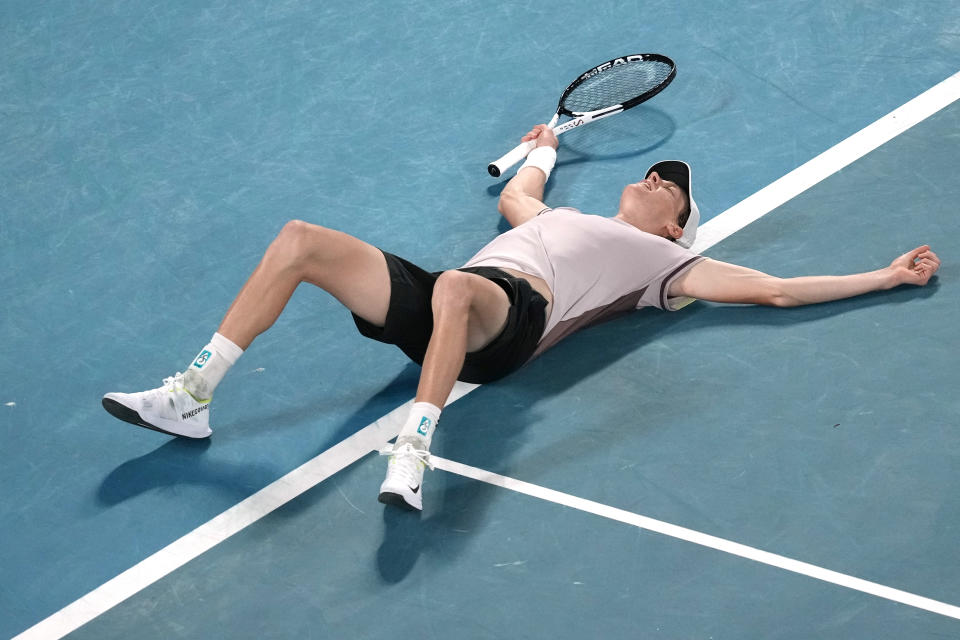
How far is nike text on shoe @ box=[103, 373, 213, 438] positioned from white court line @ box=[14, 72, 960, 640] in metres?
0.43

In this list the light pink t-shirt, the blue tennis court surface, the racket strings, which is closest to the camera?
the blue tennis court surface

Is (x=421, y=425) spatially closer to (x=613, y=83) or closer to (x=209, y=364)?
(x=209, y=364)

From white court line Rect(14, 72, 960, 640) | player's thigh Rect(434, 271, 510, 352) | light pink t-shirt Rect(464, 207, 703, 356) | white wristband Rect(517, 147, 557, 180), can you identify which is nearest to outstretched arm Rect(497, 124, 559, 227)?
white wristband Rect(517, 147, 557, 180)

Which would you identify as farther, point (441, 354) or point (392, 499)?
point (441, 354)

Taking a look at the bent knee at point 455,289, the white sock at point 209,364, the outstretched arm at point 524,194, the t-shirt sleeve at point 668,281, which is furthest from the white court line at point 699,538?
the outstretched arm at point 524,194

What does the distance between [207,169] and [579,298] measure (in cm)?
245

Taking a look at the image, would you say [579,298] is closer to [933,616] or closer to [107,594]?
[933,616]

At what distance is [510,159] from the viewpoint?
5.87 m

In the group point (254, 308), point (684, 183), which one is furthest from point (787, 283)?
point (254, 308)

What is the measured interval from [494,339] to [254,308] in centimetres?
95

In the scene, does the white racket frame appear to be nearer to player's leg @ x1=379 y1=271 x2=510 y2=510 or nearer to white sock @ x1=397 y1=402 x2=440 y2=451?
player's leg @ x1=379 y1=271 x2=510 y2=510

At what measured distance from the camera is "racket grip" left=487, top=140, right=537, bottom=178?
5.82 m

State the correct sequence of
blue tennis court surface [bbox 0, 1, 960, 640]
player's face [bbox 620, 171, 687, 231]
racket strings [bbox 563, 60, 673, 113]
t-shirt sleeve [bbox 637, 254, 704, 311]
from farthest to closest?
racket strings [bbox 563, 60, 673, 113], player's face [bbox 620, 171, 687, 231], t-shirt sleeve [bbox 637, 254, 704, 311], blue tennis court surface [bbox 0, 1, 960, 640]

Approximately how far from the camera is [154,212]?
598 cm
